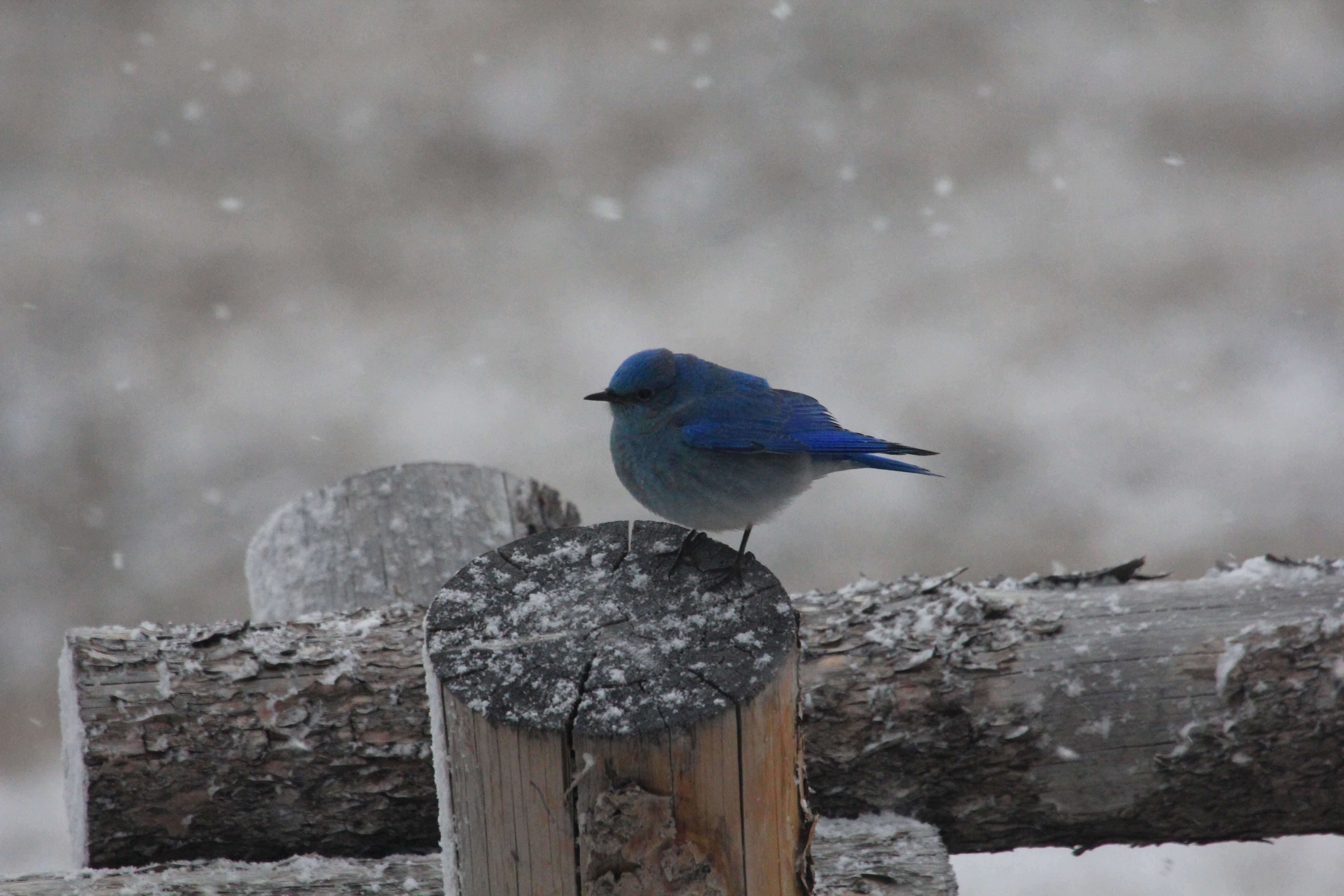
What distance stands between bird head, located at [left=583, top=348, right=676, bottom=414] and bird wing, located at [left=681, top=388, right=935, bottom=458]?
0.07 meters

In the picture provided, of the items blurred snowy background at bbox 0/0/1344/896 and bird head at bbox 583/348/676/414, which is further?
blurred snowy background at bbox 0/0/1344/896

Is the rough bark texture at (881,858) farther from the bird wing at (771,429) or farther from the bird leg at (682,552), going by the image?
the bird wing at (771,429)

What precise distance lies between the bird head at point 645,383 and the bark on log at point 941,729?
0.71m

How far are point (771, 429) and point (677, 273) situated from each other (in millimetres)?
5813

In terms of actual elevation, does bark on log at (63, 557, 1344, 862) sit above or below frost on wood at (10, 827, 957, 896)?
above

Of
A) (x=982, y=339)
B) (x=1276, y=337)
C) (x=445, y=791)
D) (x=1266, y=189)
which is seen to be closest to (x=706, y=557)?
(x=445, y=791)

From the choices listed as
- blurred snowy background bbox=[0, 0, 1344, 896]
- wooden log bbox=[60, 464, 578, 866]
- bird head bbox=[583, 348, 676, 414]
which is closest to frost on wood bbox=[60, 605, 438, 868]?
wooden log bbox=[60, 464, 578, 866]

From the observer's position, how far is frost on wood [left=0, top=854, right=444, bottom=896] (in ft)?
9.13

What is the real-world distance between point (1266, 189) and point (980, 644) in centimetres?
686

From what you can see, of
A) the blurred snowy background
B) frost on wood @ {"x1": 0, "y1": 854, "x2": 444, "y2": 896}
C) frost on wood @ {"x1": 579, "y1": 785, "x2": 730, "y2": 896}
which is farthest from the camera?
the blurred snowy background

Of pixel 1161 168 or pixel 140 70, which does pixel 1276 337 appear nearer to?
pixel 1161 168

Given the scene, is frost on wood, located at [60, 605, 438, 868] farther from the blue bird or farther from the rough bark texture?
the rough bark texture

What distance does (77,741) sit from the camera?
298 cm

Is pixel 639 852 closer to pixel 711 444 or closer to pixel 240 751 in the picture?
pixel 711 444
